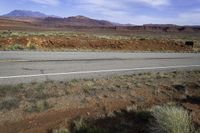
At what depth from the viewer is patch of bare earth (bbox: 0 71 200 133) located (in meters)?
7.41

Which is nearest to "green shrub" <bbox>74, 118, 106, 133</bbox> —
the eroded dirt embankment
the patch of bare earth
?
the patch of bare earth

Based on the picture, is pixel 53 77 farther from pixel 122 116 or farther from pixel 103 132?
pixel 103 132

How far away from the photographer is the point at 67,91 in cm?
977

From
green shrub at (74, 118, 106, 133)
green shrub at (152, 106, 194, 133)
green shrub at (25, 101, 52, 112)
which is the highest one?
green shrub at (152, 106, 194, 133)

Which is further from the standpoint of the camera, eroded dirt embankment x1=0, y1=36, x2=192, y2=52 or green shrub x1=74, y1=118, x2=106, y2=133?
eroded dirt embankment x1=0, y1=36, x2=192, y2=52

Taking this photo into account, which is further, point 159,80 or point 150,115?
point 159,80

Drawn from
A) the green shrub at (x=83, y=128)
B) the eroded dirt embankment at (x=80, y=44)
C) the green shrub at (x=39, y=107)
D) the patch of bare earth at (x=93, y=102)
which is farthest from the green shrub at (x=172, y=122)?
the eroded dirt embankment at (x=80, y=44)

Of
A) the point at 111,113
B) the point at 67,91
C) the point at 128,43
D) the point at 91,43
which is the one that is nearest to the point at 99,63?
the point at 67,91

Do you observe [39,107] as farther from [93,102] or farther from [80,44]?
[80,44]

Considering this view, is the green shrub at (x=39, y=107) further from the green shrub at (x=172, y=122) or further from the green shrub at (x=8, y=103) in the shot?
the green shrub at (x=172, y=122)

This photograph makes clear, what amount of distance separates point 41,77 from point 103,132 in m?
5.38

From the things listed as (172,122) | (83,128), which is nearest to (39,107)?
(83,128)

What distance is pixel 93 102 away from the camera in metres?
8.98

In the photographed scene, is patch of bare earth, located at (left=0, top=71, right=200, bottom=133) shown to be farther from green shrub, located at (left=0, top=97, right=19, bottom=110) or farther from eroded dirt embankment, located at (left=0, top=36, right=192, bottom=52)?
eroded dirt embankment, located at (left=0, top=36, right=192, bottom=52)
